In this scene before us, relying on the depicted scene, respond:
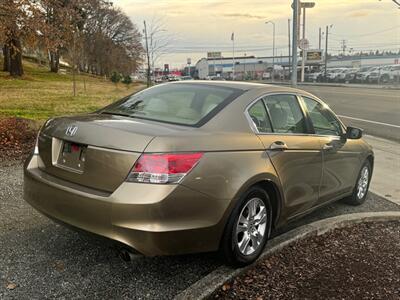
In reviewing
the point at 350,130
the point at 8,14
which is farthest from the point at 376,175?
the point at 8,14

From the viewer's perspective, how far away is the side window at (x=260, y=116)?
401 cm

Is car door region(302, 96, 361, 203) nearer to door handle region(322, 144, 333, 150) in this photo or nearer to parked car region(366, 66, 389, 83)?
door handle region(322, 144, 333, 150)

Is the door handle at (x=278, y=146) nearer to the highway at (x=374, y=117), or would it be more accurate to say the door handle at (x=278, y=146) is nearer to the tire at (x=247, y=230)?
the tire at (x=247, y=230)

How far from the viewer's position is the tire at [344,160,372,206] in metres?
5.75

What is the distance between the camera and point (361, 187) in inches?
232

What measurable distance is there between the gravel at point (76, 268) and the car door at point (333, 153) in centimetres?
166

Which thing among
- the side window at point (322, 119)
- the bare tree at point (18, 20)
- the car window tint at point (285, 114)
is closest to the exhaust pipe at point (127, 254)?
the car window tint at point (285, 114)

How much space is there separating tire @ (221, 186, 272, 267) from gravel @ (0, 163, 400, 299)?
17cm

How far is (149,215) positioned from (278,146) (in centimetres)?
144

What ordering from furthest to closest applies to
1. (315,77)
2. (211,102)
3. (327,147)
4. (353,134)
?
(315,77), (353,134), (327,147), (211,102)

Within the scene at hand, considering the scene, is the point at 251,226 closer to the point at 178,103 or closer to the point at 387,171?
the point at 178,103

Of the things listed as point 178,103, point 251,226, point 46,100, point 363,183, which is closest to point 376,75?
point 46,100

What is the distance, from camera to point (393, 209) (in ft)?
19.2

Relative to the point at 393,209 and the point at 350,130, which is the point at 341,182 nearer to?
the point at 350,130
